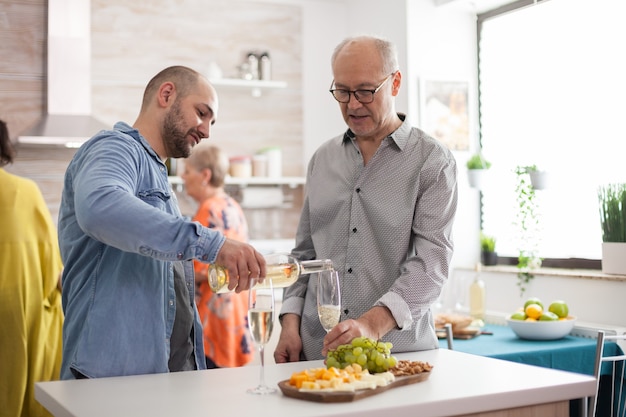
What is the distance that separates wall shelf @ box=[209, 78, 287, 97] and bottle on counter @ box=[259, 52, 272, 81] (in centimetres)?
7

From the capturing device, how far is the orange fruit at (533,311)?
11.1ft

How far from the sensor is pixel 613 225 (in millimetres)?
3602

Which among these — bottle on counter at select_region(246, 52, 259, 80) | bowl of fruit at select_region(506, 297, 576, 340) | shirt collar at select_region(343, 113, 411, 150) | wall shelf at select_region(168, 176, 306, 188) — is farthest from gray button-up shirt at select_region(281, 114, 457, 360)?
bottle on counter at select_region(246, 52, 259, 80)

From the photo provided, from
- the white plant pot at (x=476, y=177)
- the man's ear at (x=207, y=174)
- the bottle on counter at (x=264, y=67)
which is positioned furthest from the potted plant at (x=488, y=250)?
the bottle on counter at (x=264, y=67)

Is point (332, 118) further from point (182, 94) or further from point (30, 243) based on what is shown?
point (182, 94)

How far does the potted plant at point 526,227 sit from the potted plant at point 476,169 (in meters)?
0.21

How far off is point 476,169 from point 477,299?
34.3 inches

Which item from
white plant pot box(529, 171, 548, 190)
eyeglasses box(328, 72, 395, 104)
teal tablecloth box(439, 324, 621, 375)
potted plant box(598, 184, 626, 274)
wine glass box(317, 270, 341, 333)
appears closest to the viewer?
wine glass box(317, 270, 341, 333)

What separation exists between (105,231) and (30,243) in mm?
1672

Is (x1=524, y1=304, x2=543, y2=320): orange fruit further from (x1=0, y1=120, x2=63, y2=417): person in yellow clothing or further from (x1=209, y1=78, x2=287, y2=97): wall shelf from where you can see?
(x1=209, y1=78, x2=287, y2=97): wall shelf

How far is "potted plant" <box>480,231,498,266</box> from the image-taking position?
14.8ft

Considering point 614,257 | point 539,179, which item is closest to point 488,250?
point 539,179

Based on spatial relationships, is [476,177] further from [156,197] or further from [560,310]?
[156,197]

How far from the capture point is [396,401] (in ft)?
4.81
